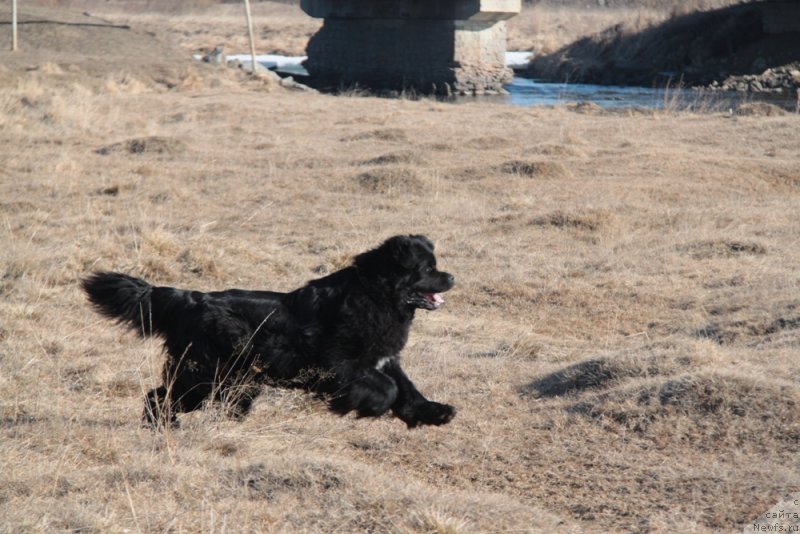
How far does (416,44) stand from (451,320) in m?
31.4

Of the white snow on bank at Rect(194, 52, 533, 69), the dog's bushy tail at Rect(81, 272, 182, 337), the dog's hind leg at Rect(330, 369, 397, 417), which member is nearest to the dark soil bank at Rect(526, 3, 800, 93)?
the white snow on bank at Rect(194, 52, 533, 69)

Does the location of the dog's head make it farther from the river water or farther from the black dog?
the river water

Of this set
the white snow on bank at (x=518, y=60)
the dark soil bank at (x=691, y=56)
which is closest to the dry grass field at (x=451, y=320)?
the dark soil bank at (x=691, y=56)

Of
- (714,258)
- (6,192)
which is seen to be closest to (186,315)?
(714,258)

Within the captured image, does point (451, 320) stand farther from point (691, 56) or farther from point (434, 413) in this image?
point (691, 56)

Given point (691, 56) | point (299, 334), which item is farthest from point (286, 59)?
point (299, 334)

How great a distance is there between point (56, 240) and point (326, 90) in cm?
2805

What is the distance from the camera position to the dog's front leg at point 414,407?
534cm

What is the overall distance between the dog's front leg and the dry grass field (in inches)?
4.7

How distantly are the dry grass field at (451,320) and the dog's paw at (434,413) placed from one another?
13cm

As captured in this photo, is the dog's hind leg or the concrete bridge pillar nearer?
the dog's hind leg

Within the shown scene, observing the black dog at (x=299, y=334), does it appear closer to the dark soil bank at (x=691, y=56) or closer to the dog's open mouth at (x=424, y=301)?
the dog's open mouth at (x=424, y=301)

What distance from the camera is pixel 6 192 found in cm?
1316

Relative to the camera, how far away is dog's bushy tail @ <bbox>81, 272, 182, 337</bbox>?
18.1 feet
